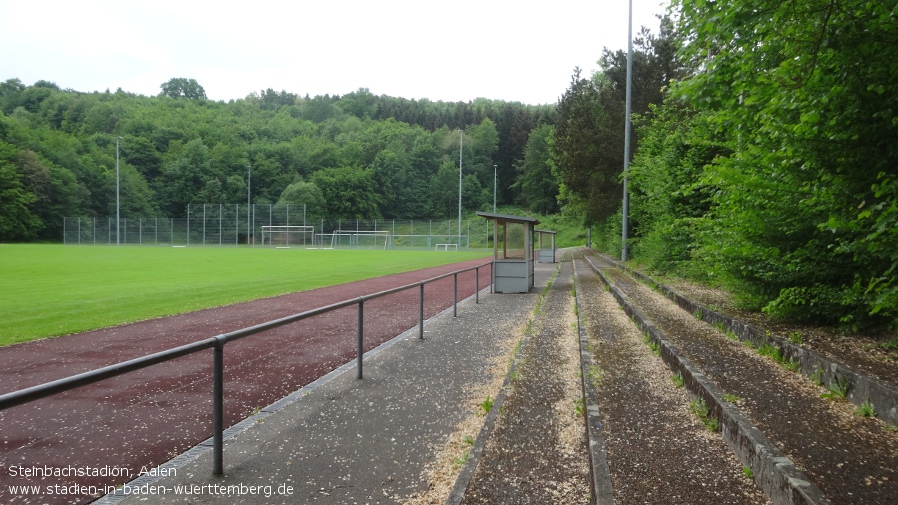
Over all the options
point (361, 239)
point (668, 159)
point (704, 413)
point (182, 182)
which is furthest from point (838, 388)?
point (182, 182)

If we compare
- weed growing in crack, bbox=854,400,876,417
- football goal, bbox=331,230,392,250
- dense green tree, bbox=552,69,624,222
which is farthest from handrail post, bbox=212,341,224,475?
football goal, bbox=331,230,392,250

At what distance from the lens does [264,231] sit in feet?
233

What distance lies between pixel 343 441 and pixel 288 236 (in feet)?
221

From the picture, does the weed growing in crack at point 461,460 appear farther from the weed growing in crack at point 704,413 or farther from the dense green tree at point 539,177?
the dense green tree at point 539,177

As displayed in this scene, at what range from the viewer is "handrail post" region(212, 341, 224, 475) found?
377 centimetres

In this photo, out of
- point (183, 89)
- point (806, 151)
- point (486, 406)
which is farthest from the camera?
point (183, 89)

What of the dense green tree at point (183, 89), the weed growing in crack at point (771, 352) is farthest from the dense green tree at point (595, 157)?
the dense green tree at point (183, 89)

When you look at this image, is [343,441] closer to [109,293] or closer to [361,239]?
[109,293]

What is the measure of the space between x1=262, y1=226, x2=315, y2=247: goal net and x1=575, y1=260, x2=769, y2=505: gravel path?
2580 inches

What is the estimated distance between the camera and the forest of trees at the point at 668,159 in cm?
534

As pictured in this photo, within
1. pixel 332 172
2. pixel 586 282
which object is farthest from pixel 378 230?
pixel 586 282

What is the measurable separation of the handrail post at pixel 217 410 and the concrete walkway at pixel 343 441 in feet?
0.26

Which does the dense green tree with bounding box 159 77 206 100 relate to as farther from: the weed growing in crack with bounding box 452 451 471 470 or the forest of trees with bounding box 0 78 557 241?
the weed growing in crack with bounding box 452 451 471 470

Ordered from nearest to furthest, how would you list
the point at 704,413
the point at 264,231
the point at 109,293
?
1. the point at 704,413
2. the point at 109,293
3. the point at 264,231
